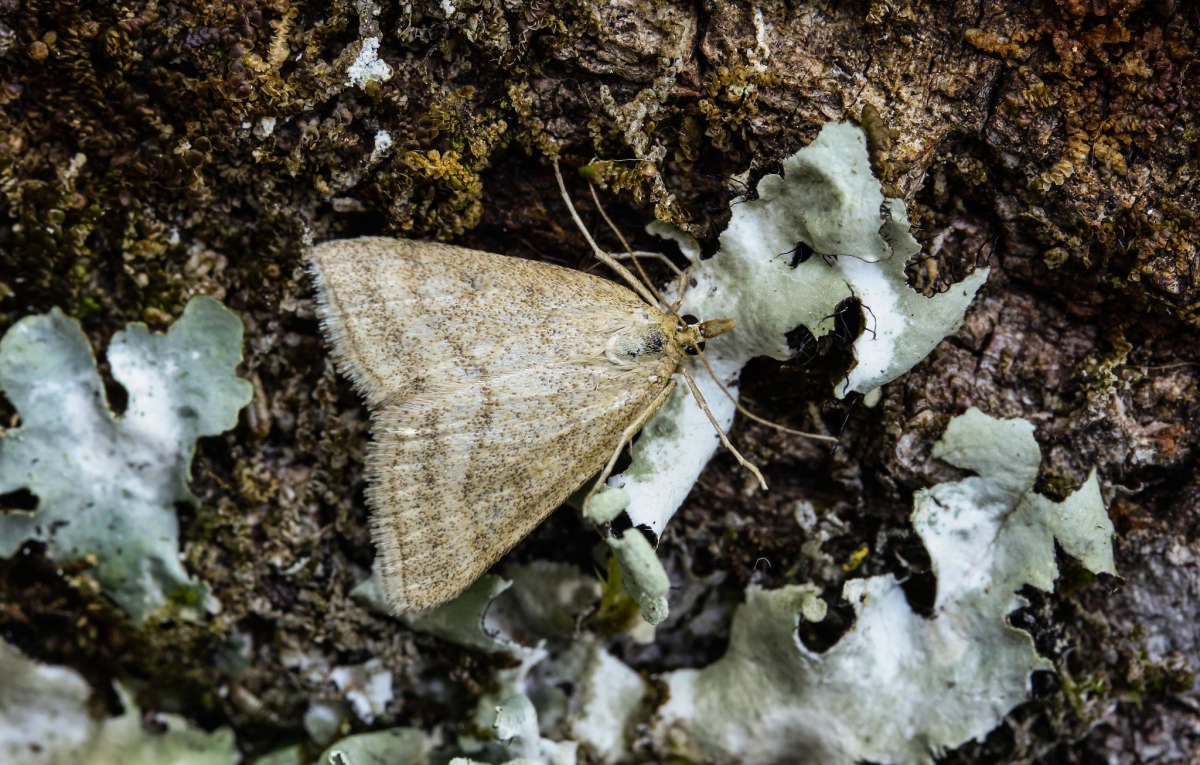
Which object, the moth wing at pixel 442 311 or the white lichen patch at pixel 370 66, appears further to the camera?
the moth wing at pixel 442 311

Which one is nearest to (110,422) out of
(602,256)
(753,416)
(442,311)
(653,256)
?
(442,311)

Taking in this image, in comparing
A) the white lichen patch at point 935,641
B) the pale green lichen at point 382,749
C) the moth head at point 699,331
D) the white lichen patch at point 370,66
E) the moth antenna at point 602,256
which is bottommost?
the pale green lichen at point 382,749

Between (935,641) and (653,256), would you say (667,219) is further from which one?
(935,641)

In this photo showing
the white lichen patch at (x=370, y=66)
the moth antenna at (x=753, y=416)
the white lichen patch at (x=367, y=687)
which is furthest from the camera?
the white lichen patch at (x=367, y=687)

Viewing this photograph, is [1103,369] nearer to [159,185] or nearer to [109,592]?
[159,185]

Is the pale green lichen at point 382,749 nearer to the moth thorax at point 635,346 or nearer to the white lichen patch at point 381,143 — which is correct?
the moth thorax at point 635,346

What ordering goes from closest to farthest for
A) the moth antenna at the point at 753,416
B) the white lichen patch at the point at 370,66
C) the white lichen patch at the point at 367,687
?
1. the white lichen patch at the point at 370,66
2. the moth antenna at the point at 753,416
3. the white lichen patch at the point at 367,687

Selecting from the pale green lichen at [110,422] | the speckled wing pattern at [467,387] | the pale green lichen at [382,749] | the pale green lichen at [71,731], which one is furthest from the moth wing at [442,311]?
the pale green lichen at [71,731]

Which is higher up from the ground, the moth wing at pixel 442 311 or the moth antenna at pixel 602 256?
the moth antenna at pixel 602 256

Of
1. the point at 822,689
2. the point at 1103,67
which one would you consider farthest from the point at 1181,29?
the point at 822,689
